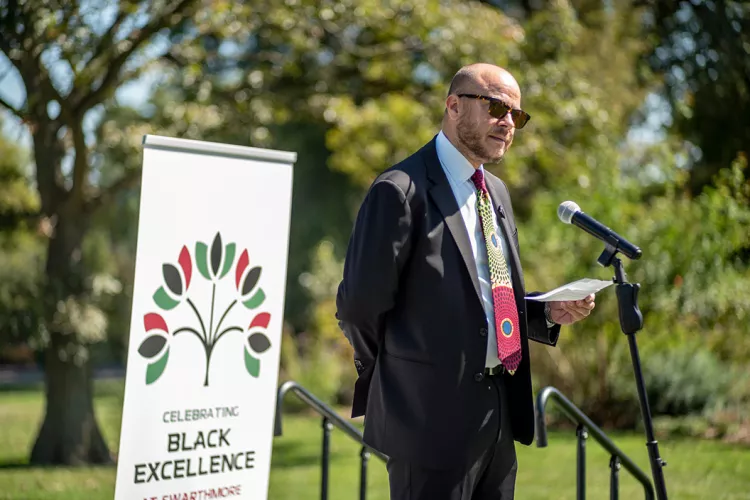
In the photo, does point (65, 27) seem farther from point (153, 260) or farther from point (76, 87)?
point (153, 260)

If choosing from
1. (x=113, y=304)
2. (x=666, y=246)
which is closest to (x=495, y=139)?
(x=666, y=246)

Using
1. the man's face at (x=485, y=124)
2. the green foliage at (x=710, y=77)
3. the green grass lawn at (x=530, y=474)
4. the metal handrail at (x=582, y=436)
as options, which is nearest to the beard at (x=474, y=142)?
the man's face at (x=485, y=124)

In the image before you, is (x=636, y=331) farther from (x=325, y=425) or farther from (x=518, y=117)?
(x=325, y=425)

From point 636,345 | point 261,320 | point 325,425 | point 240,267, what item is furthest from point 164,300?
point 636,345

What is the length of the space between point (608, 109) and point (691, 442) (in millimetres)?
4967

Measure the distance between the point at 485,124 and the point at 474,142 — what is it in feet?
0.24

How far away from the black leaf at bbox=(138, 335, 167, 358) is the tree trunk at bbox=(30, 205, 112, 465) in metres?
6.86

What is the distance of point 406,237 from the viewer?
291cm

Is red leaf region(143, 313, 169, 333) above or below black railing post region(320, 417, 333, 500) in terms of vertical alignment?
above

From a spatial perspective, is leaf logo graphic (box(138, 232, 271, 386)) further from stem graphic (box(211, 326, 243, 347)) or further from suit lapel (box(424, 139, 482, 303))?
suit lapel (box(424, 139, 482, 303))

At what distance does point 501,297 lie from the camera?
3.07 metres

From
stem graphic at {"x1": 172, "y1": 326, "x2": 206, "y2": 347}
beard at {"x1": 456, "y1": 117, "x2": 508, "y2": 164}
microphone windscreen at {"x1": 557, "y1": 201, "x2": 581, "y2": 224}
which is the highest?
beard at {"x1": 456, "y1": 117, "x2": 508, "y2": 164}

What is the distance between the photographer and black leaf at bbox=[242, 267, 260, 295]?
4512 mm

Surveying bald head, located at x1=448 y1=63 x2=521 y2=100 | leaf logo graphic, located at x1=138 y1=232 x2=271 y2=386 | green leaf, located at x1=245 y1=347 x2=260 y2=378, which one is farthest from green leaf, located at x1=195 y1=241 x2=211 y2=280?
bald head, located at x1=448 y1=63 x2=521 y2=100
